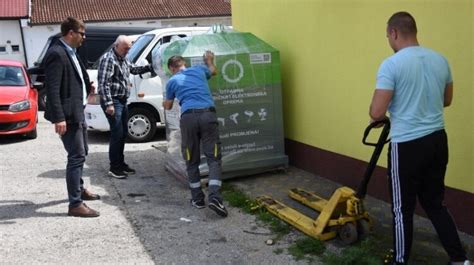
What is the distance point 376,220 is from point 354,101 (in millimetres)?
1415

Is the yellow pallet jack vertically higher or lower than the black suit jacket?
lower

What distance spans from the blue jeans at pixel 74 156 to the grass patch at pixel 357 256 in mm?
2752

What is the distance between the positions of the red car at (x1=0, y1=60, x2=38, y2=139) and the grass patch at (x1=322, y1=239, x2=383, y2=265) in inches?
294

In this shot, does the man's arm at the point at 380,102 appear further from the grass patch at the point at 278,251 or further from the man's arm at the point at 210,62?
the man's arm at the point at 210,62

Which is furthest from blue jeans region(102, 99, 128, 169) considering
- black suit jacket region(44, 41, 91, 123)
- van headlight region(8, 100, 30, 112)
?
van headlight region(8, 100, 30, 112)

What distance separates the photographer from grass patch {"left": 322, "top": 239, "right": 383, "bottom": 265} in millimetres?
4066

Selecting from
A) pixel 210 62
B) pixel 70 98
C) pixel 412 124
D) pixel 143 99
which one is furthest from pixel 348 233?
pixel 143 99

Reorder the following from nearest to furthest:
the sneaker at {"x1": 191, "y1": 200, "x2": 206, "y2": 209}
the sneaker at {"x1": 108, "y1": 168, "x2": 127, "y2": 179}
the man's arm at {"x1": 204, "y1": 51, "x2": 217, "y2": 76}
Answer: the sneaker at {"x1": 191, "y1": 200, "x2": 206, "y2": 209}, the man's arm at {"x1": 204, "y1": 51, "x2": 217, "y2": 76}, the sneaker at {"x1": 108, "y1": 168, "x2": 127, "y2": 179}

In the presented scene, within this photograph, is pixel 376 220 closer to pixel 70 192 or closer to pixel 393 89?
pixel 393 89

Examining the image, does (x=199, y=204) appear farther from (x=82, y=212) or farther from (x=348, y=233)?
(x=348, y=233)

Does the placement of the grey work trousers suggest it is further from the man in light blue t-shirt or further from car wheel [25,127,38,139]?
car wheel [25,127,38,139]

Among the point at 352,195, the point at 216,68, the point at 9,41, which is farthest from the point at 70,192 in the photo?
the point at 9,41

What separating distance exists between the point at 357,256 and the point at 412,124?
1157 millimetres

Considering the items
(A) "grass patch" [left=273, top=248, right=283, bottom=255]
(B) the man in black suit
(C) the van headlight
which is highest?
(B) the man in black suit
